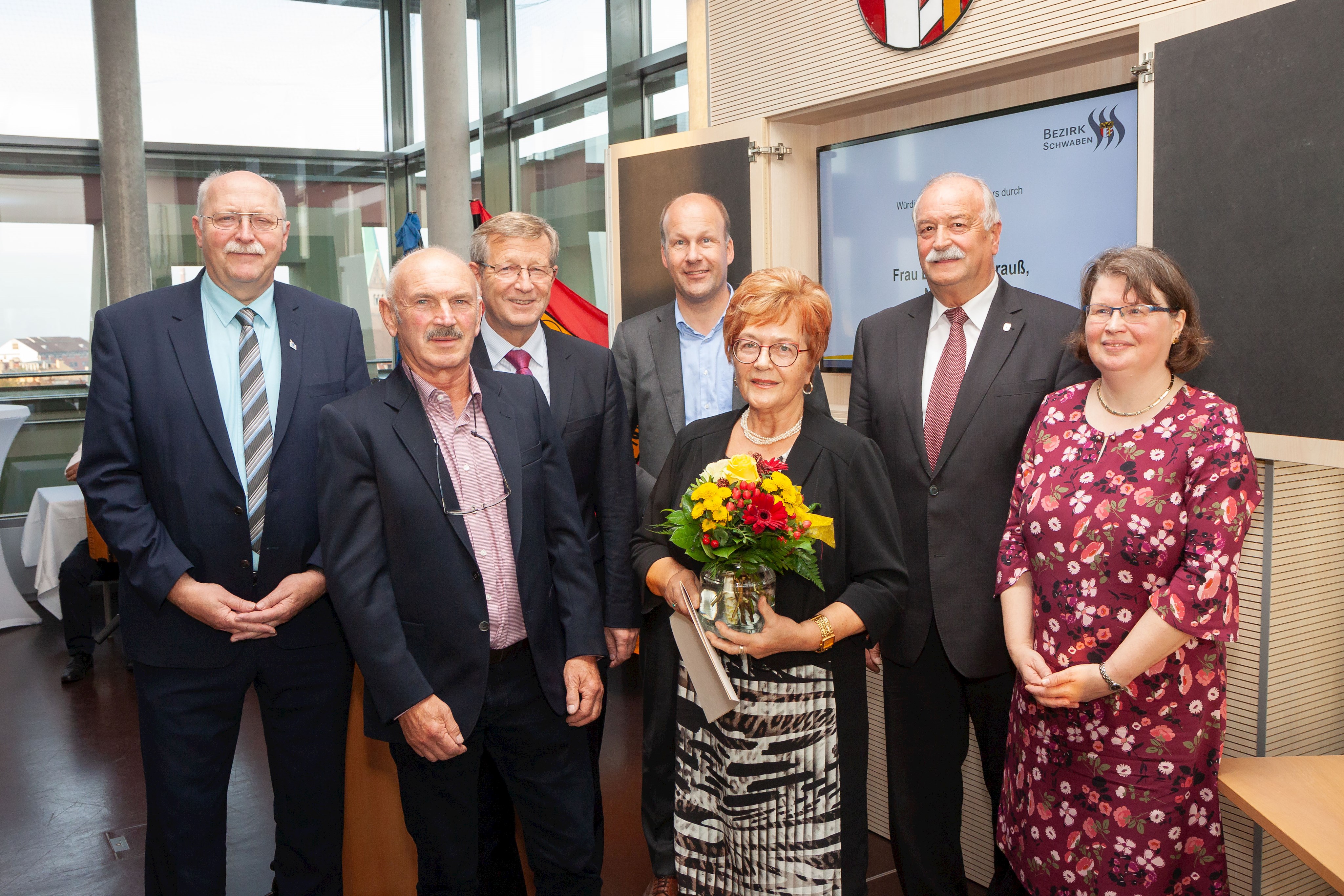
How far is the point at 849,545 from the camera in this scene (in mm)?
2195

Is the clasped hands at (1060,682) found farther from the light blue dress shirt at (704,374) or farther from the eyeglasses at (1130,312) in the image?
the light blue dress shirt at (704,374)

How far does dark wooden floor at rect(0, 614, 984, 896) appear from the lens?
3.46 m

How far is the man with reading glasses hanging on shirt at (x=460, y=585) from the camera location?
2.19 meters

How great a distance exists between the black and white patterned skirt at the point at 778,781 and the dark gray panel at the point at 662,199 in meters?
2.20

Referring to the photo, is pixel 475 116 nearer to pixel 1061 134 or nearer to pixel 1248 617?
pixel 1061 134

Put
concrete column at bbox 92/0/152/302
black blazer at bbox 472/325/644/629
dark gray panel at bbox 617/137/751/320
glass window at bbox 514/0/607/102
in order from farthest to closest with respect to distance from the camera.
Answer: concrete column at bbox 92/0/152/302, glass window at bbox 514/0/607/102, dark gray panel at bbox 617/137/751/320, black blazer at bbox 472/325/644/629

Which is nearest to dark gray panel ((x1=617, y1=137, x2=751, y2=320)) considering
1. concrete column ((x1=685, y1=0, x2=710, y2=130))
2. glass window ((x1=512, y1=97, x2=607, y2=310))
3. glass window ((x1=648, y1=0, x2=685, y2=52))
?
concrete column ((x1=685, y1=0, x2=710, y2=130))

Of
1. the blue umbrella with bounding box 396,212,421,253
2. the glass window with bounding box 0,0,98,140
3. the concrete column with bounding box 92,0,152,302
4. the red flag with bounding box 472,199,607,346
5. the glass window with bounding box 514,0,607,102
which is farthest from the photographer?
the glass window with bounding box 0,0,98,140

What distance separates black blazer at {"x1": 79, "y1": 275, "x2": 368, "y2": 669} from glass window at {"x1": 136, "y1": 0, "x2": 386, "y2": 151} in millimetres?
9219

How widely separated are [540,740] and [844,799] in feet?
2.42

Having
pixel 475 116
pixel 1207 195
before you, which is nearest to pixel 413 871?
pixel 1207 195

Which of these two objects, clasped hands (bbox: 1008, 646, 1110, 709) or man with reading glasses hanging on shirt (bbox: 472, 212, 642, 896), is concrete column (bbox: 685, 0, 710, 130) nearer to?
man with reading glasses hanging on shirt (bbox: 472, 212, 642, 896)

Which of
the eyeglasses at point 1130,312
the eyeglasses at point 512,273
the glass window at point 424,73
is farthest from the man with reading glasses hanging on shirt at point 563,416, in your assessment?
the glass window at point 424,73

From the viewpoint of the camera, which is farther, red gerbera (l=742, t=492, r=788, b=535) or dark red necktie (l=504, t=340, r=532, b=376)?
dark red necktie (l=504, t=340, r=532, b=376)
